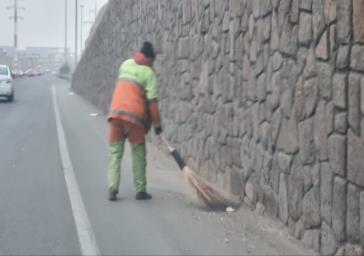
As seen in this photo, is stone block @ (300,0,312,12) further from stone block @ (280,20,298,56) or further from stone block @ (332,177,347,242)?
stone block @ (332,177,347,242)

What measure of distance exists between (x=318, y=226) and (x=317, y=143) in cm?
79

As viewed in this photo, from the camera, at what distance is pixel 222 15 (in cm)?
1184

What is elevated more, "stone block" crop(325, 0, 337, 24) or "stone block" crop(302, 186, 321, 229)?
"stone block" crop(325, 0, 337, 24)

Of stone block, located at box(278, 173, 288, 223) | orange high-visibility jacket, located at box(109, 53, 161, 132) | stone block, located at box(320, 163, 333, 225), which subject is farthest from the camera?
orange high-visibility jacket, located at box(109, 53, 161, 132)

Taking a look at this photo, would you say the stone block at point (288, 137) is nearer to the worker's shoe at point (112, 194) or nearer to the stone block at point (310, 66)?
the stone block at point (310, 66)

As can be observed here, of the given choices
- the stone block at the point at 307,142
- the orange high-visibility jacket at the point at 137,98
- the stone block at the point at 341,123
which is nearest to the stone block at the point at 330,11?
the stone block at the point at 341,123

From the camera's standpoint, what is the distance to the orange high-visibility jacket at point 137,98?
10859mm

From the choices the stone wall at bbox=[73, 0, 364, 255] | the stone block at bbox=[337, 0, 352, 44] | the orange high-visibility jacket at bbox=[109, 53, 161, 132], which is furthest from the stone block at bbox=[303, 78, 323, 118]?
the orange high-visibility jacket at bbox=[109, 53, 161, 132]

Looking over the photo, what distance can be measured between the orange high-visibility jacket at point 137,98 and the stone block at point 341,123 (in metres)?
3.86

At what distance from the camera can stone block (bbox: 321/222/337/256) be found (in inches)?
291

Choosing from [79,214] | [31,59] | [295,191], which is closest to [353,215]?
[295,191]

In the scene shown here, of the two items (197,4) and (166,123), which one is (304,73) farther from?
(166,123)

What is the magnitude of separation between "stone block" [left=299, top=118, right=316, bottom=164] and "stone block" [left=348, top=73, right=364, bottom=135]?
2.98 feet

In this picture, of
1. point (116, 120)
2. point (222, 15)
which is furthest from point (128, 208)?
point (222, 15)
